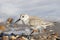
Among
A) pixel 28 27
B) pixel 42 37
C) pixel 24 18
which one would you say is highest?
pixel 24 18

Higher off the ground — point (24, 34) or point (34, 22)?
point (34, 22)

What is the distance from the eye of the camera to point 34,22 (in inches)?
120

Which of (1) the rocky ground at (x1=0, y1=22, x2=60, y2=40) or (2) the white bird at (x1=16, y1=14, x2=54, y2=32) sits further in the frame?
(2) the white bird at (x1=16, y1=14, x2=54, y2=32)

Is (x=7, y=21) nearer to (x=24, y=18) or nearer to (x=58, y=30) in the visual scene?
(x=24, y=18)

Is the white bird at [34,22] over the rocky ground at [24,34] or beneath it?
over

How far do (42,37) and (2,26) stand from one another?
922 mm

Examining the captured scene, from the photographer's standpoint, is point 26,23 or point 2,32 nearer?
point 2,32

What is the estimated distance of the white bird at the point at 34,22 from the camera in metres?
3.00

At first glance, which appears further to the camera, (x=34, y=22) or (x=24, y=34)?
(x=34, y=22)

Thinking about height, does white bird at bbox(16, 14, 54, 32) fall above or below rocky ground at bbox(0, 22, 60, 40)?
above

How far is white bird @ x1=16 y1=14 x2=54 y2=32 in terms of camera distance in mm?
3004

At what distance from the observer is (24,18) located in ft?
9.94

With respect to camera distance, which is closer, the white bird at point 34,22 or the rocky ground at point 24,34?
the rocky ground at point 24,34

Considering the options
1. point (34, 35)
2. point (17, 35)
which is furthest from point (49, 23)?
point (17, 35)
